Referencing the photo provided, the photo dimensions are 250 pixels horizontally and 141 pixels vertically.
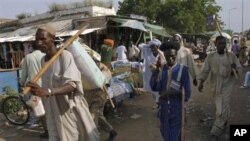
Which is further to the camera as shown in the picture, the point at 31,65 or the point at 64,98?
the point at 31,65

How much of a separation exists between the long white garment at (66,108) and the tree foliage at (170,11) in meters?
35.6

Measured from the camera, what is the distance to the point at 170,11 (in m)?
40.5

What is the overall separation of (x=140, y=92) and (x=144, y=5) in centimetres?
2915

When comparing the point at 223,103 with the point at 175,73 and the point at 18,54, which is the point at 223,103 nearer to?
the point at 175,73

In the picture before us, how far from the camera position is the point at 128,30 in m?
21.5

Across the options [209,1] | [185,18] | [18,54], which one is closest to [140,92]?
[18,54]

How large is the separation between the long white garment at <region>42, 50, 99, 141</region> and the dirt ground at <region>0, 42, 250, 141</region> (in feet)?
10.3

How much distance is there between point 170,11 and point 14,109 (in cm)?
3288

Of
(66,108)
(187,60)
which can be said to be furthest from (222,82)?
(66,108)

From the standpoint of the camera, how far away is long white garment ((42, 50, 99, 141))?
3732 mm

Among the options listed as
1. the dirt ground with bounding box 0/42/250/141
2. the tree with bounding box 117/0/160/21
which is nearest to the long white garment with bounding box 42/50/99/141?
the dirt ground with bounding box 0/42/250/141

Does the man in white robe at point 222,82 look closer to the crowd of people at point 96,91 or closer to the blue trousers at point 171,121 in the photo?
the crowd of people at point 96,91

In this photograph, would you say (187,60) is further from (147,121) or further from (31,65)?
(31,65)

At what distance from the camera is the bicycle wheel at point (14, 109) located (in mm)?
8805
